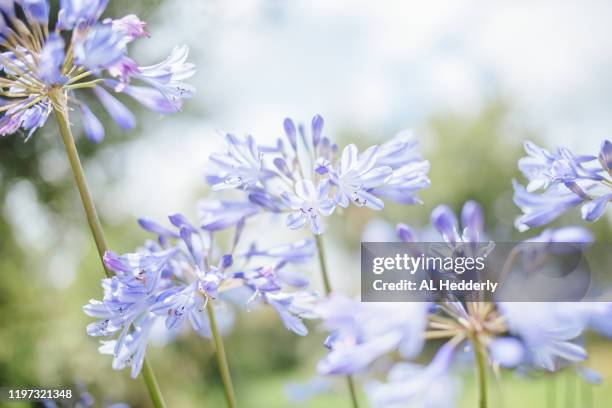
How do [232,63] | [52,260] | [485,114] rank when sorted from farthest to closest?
[485,114], [232,63], [52,260]

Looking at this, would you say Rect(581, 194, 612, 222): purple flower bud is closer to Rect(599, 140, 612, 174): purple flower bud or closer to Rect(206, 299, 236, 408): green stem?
Rect(599, 140, 612, 174): purple flower bud

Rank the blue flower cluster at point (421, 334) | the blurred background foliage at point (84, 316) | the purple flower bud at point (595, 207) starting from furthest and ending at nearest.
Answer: the blurred background foliage at point (84, 316) < the purple flower bud at point (595, 207) < the blue flower cluster at point (421, 334)

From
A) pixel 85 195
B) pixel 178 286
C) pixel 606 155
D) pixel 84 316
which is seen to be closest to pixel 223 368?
pixel 178 286

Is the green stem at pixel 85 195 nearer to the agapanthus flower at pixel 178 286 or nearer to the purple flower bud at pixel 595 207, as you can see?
the agapanthus flower at pixel 178 286

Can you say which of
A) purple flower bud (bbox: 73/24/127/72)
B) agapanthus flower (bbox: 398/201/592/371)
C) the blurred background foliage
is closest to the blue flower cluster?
agapanthus flower (bbox: 398/201/592/371)

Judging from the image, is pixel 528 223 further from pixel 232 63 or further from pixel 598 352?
pixel 598 352

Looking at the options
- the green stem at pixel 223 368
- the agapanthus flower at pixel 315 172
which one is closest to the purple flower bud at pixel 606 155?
the agapanthus flower at pixel 315 172

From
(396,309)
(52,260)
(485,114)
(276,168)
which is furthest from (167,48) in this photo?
(485,114)
